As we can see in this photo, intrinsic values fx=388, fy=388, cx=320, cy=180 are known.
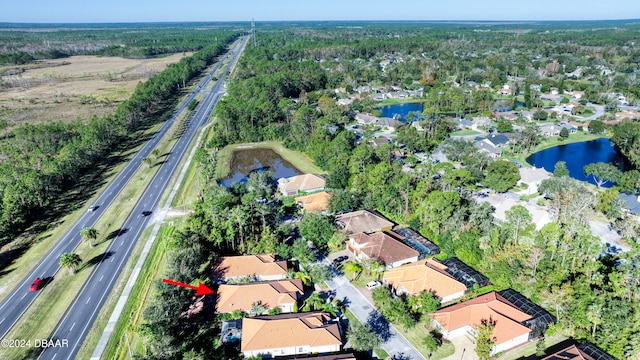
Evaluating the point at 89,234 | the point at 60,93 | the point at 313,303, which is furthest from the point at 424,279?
the point at 60,93

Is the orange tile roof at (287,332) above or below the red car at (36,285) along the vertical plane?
above

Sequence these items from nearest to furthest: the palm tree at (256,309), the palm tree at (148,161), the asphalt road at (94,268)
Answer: the asphalt road at (94,268), the palm tree at (256,309), the palm tree at (148,161)

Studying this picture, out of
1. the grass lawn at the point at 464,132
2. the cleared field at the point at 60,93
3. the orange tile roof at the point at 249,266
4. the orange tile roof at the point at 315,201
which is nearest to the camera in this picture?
the orange tile roof at the point at 249,266

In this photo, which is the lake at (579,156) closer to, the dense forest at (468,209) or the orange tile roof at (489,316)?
the dense forest at (468,209)

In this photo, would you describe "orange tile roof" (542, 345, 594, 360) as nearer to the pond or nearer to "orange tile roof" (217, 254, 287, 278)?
"orange tile roof" (217, 254, 287, 278)

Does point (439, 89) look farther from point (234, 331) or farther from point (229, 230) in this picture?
point (234, 331)

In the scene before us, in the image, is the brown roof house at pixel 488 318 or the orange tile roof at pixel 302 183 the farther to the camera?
the orange tile roof at pixel 302 183

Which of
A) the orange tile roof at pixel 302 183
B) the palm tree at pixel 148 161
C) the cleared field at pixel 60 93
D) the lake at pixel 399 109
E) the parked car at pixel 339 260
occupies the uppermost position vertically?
the cleared field at pixel 60 93

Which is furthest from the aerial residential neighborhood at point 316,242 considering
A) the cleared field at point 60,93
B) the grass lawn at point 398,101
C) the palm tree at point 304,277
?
the grass lawn at point 398,101

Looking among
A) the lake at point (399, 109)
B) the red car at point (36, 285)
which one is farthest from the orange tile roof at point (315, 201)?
the lake at point (399, 109)
